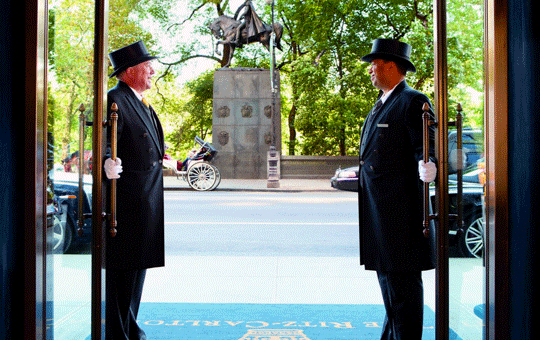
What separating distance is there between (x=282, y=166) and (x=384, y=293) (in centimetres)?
2217

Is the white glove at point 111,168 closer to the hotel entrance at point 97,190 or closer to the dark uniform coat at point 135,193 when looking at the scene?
the hotel entrance at point 97,190

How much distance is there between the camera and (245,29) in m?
25.6

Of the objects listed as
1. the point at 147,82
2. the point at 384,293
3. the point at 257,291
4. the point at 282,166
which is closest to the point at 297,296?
the point at 257,291

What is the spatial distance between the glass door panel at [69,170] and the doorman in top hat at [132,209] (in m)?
0.49

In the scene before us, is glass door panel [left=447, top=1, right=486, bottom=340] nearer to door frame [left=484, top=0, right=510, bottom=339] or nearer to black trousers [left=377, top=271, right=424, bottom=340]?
door frame [left=484, top=0, right=510, bottom=339]

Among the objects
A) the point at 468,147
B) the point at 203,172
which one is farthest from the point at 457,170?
the point at 203,172

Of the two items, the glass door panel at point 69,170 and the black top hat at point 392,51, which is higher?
the black top hat at point 392,51

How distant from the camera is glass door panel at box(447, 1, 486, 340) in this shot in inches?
110

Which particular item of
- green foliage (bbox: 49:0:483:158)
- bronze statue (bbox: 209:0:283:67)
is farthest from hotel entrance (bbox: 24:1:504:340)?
bronze statue (bbox: 209:0:283:67)

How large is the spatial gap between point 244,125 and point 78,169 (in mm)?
23285

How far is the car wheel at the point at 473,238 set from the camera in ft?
9.09

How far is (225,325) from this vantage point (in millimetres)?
4617

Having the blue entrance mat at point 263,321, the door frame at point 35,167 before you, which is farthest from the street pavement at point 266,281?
the door frame at point 35,167

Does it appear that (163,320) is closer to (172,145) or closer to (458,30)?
(458,30)
